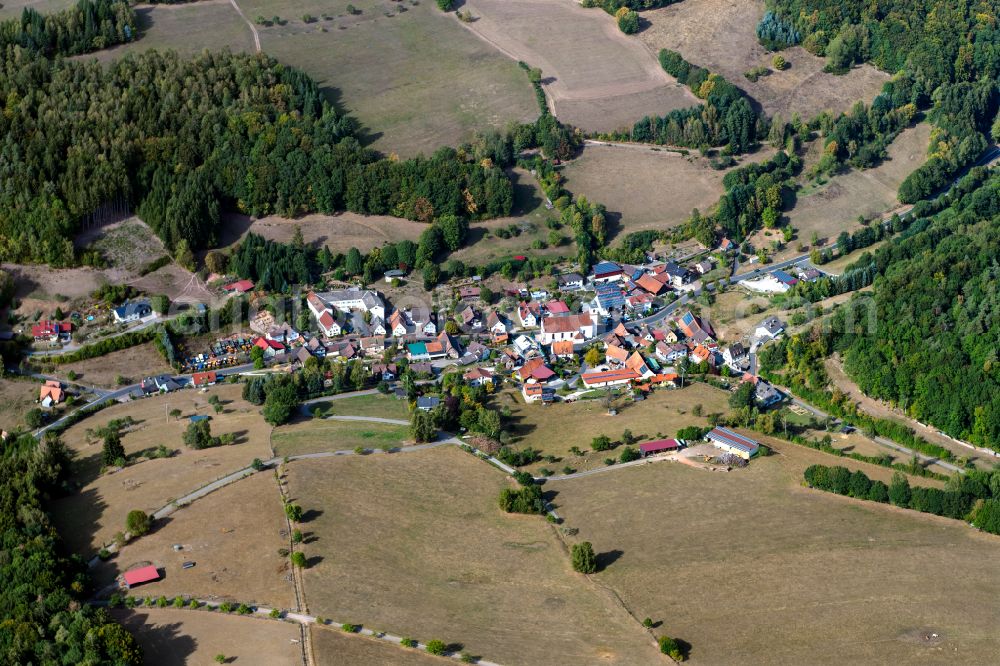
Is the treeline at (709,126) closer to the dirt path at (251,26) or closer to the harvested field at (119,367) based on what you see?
the dirt path at (251,26)

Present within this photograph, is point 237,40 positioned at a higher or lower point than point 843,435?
higher

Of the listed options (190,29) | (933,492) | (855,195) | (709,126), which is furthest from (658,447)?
(190,29)

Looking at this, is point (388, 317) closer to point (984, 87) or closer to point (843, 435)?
point (843, 435)

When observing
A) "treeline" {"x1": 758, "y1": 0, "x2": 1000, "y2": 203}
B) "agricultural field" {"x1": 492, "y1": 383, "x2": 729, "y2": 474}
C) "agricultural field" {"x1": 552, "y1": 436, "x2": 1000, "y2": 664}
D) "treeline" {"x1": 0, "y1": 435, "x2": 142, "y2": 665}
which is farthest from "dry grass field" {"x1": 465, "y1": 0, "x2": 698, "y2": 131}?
"treeline" {"x1": 0, "y1": 435, "x2": 142, "y2": 665}

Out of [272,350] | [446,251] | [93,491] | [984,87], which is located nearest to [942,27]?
[984,87]

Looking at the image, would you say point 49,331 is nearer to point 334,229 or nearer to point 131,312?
point 131,312

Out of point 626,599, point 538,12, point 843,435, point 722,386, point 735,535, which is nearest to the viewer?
point 626,599

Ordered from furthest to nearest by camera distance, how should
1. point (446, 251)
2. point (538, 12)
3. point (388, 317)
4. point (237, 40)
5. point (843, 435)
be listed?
point (538, 12) < point (237, 40) < point (446, 251) < point (388, 317) < point (843, 435)
